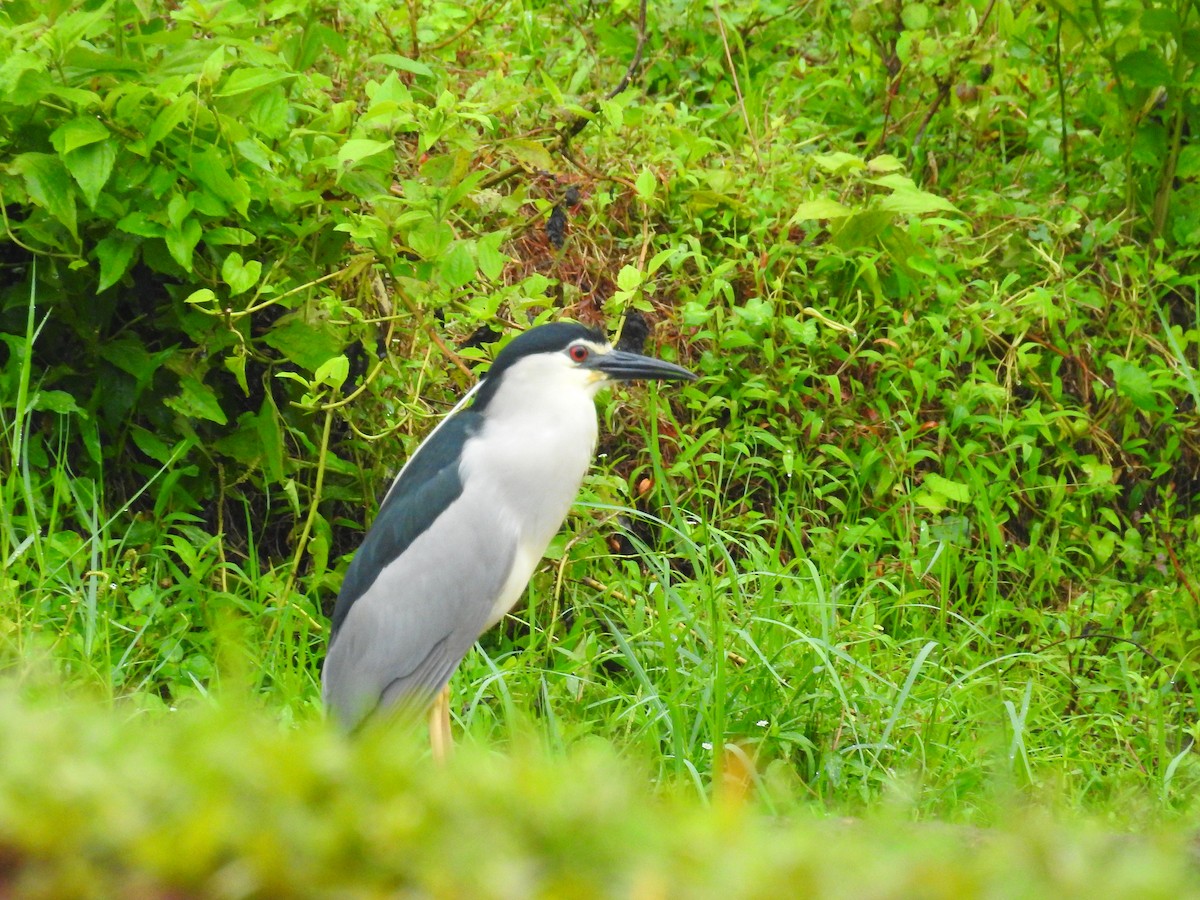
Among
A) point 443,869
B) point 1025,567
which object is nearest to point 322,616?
point 1025,567

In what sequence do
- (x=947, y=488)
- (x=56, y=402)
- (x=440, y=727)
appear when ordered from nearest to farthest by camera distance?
(x=440, y=727)
(x=56, y=402)
(x=947, y=488)

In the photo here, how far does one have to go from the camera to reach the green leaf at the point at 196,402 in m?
3.73

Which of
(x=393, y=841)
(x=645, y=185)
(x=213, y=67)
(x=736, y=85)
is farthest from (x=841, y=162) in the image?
(x=393, y=841)

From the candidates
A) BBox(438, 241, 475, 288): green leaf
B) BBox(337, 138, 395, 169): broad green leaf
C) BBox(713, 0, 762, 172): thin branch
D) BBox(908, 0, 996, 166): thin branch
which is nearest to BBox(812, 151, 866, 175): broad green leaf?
BBox(713, 0, 762, 172): thin branch

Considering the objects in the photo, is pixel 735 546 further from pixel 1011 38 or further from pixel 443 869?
pixel 443 869

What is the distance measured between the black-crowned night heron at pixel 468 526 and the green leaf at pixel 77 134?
113 centimetres

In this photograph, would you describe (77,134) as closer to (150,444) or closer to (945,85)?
(150,444)

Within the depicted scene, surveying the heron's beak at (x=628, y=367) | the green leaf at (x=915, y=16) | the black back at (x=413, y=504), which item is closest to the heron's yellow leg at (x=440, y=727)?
the black back at (x=413, y=504)

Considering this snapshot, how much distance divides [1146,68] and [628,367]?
2.71m

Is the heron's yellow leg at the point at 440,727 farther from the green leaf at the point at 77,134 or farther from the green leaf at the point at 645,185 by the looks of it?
the green leaf at the point at 645,185

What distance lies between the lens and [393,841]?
1144mm

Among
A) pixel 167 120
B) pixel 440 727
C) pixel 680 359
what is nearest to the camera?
pixel 440 727

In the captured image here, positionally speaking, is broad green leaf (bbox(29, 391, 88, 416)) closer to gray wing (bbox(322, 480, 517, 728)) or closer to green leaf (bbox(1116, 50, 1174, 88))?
gray wing (bbox(322, 480, 517, 728))

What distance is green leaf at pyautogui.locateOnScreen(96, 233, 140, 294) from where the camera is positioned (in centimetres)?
354
